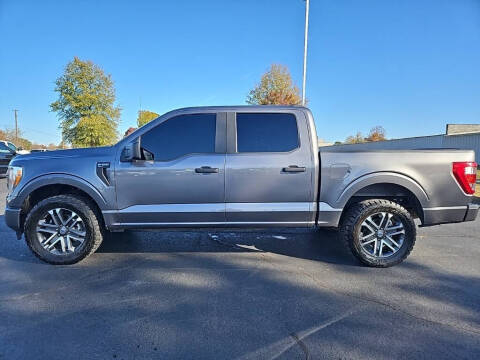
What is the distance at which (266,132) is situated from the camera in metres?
3.41

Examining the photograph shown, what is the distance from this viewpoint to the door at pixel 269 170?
10.8ft

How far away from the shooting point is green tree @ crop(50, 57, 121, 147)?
33.6m

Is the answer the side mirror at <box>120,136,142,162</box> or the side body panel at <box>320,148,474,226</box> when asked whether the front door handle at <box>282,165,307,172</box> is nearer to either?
the side body panel at <box>320,148,474,226</box>

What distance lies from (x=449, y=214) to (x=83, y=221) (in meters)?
4.61

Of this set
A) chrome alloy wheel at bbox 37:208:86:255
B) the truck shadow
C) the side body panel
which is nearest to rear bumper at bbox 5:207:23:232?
chrome alloy wheel at bbox 37:208:86:255

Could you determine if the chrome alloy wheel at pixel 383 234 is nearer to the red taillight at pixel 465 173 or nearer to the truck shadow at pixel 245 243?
Result: the truck shadow at pixel 245 243

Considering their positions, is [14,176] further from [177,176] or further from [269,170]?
[269,170]

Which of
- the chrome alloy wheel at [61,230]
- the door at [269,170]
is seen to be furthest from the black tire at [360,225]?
the chrome alloy wheel at [61,230]

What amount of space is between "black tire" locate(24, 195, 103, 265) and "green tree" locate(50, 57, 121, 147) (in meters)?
34.4

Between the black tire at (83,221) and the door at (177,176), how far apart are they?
36cm

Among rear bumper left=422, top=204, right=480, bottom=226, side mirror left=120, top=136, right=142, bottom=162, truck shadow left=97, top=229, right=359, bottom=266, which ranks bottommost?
truck shadow left=97, top=229, right=359, bottom=266

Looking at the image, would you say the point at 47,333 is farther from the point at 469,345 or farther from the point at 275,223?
the point at 469,345

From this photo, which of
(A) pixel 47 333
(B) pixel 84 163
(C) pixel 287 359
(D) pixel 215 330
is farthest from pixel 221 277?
(B) pixel 84 163

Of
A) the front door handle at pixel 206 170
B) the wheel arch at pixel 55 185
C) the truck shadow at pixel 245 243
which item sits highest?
the front door handle at pixel 206 170
